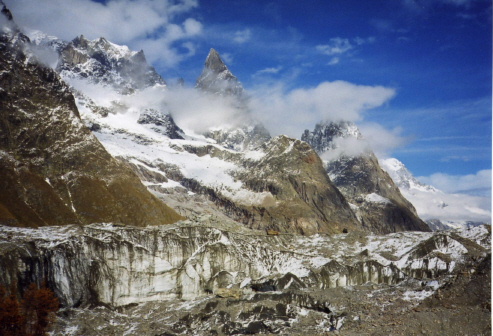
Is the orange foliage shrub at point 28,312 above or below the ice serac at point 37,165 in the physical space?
below

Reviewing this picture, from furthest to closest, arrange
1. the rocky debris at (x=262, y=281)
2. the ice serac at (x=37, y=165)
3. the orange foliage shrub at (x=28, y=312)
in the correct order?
1. the ice serac at (x=37, y=165)
2. the rocky debris at (x=262, y=281)
3. the orange foliage shrub at (x=28, y=312)

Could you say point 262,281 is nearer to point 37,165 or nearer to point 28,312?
point 28,312

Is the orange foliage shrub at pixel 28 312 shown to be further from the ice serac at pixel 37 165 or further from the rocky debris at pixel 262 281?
the ice serac at pixel 37 165

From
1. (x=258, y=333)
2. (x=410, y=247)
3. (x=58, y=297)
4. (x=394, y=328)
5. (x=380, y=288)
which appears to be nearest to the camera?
(x=394, y=328)

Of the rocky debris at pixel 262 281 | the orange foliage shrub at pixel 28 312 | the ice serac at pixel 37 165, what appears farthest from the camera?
the ice serac at pixel 37 165

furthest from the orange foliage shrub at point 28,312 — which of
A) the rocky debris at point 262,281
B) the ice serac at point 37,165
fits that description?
the ice serac at point 37,165

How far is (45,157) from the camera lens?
18712 cm

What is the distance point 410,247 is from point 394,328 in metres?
54.4

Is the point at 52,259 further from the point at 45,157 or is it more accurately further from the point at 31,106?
the point at 31,106

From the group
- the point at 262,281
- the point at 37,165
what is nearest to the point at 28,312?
the point at 262,281

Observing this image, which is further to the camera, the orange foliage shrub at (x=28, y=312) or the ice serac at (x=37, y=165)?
the ice serac at (x=37, y=165)

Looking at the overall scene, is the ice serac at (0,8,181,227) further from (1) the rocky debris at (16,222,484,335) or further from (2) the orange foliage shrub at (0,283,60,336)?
(2) the orange foliage shrub at (0,283,60,336)

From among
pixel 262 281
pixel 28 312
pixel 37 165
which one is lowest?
pixel 28 312

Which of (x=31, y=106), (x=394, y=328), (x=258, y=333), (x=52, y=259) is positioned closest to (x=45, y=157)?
(x=31, y=106)
